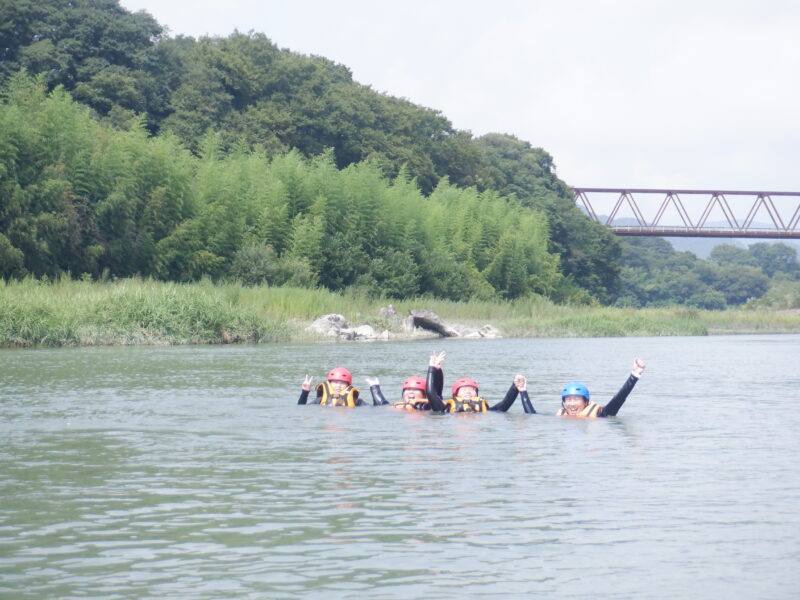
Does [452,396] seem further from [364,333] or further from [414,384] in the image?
[364,333]

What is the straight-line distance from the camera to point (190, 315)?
3109 cm

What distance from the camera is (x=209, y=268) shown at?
40688 millimetres

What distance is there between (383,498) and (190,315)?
22.7 m

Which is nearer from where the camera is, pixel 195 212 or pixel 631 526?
pixel 631 526

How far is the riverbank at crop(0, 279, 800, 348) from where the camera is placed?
93.1ft

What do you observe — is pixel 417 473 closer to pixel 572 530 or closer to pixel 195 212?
pixel 572 530

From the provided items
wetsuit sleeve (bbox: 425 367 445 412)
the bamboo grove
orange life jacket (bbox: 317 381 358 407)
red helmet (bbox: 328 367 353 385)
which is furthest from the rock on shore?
wetsuit sleeve (bbox: 425 367 445 412)

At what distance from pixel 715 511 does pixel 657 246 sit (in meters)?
140

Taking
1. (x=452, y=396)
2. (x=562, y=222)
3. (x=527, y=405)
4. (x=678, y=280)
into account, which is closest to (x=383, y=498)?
(x=527, y=405)

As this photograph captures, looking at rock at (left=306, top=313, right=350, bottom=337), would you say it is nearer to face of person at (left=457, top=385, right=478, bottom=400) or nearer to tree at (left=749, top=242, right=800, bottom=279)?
face of person at (left=457, top=385, right=478, bottom=400)

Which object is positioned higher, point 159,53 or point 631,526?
point 159,53

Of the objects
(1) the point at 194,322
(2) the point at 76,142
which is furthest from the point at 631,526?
(2) the point at 76,142

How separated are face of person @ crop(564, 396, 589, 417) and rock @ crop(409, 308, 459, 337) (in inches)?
1056

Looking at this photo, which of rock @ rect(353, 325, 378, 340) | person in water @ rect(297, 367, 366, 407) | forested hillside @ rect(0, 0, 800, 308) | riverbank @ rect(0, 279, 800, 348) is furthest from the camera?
rock @ rect(353, 325, 378, 340)
